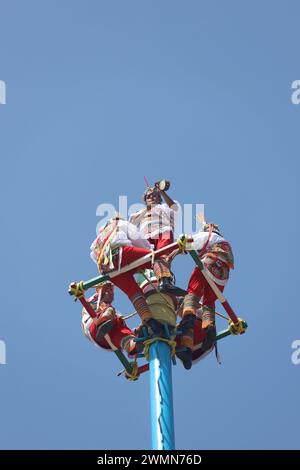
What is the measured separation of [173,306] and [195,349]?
1.22 meters

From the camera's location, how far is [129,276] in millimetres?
34906

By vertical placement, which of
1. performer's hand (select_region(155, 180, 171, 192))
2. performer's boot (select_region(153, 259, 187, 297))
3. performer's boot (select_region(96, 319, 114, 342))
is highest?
performer's hand (select_region(155, 180, 171, 192))

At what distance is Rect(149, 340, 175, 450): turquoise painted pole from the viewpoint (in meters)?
32.8

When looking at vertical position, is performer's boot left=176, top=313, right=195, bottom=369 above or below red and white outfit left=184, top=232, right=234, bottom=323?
below

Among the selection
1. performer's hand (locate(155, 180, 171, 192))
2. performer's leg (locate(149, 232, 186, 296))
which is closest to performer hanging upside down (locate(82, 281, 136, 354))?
performer's leg (locate(149, 232, 186, 296))

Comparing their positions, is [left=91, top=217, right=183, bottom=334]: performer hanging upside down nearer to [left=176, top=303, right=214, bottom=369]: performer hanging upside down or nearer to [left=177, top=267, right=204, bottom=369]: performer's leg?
[left=177, top=267, right=204, bottom=369]: performer's leg

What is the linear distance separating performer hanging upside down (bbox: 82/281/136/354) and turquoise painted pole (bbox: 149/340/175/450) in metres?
1.22

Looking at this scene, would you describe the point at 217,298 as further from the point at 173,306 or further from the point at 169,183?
the point at 169,183

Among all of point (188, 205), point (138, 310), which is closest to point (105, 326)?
point (138, 310)

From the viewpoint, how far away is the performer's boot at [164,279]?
34.9 metres
